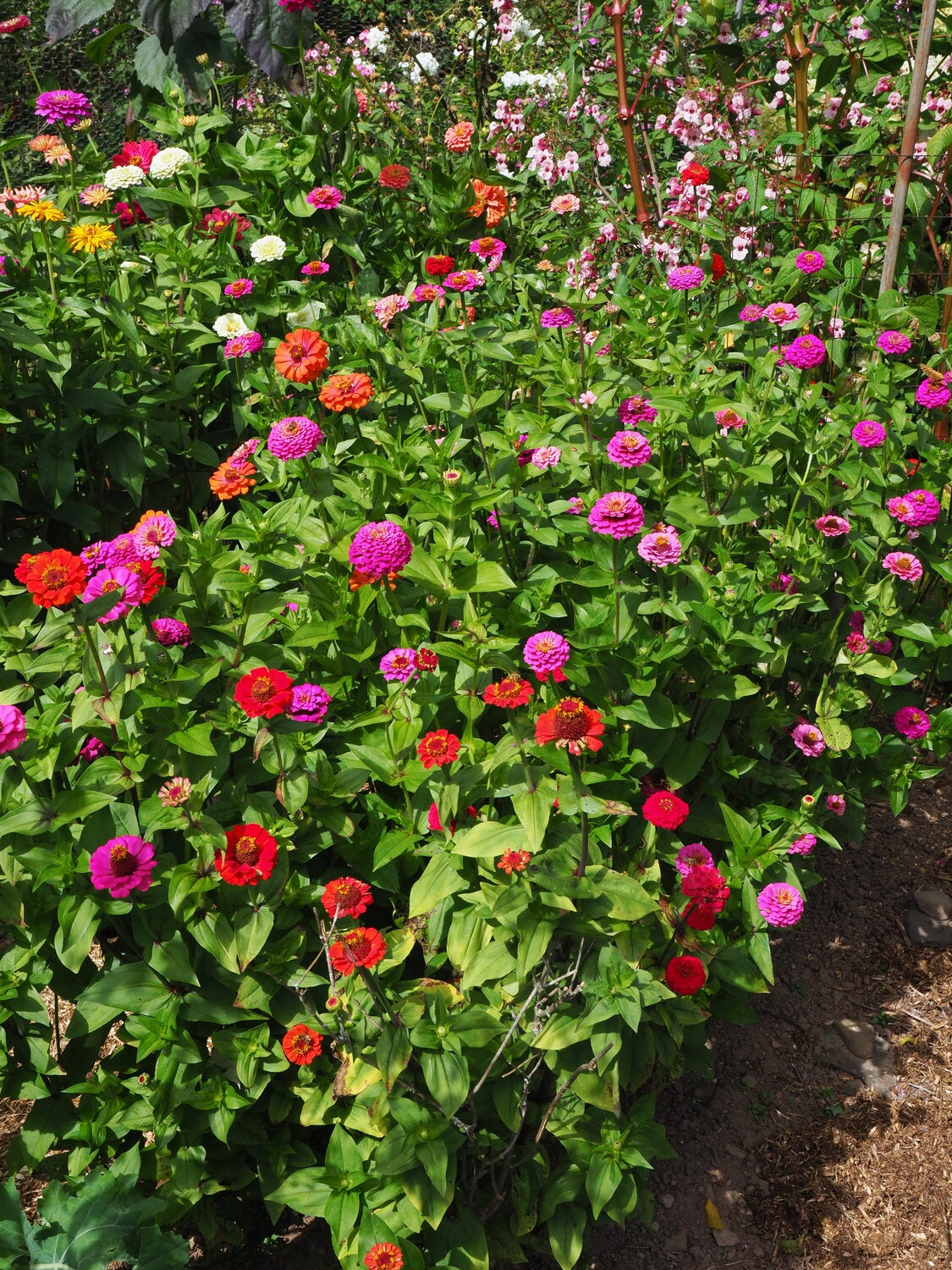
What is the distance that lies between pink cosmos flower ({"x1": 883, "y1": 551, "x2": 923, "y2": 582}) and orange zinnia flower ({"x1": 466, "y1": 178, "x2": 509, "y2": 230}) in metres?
1.37

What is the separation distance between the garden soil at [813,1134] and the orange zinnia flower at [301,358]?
4.99 ft

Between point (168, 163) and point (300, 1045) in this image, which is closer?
point (300, 1045)

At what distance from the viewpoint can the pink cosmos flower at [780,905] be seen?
1.61 m

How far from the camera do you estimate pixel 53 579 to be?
4.68 feet

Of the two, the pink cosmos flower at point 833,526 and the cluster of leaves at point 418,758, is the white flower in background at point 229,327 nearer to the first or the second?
the cluster of leaves at point 418,758

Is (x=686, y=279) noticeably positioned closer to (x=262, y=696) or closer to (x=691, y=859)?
(x=691, y=859)

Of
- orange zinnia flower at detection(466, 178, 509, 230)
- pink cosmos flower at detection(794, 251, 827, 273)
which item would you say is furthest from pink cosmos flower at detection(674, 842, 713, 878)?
orange zinnia flower at detection(466, 178, 509, 230)

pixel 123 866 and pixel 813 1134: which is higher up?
pixel 123 866

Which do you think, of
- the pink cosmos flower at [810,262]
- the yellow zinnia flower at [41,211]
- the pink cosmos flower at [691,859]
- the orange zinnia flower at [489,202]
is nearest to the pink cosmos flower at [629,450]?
the pink cosmos flower at [691,859]

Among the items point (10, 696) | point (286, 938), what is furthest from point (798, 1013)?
point (10, 696)

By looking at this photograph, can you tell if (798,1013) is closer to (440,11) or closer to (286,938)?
(286,938)

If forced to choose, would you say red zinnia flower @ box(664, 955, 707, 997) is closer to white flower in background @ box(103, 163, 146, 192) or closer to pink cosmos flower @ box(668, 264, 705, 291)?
pink cosmos flower @ box(668, 264, 705, 291)

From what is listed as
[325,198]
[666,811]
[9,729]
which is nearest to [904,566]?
[666,811]

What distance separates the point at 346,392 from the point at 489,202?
0.98 meters
